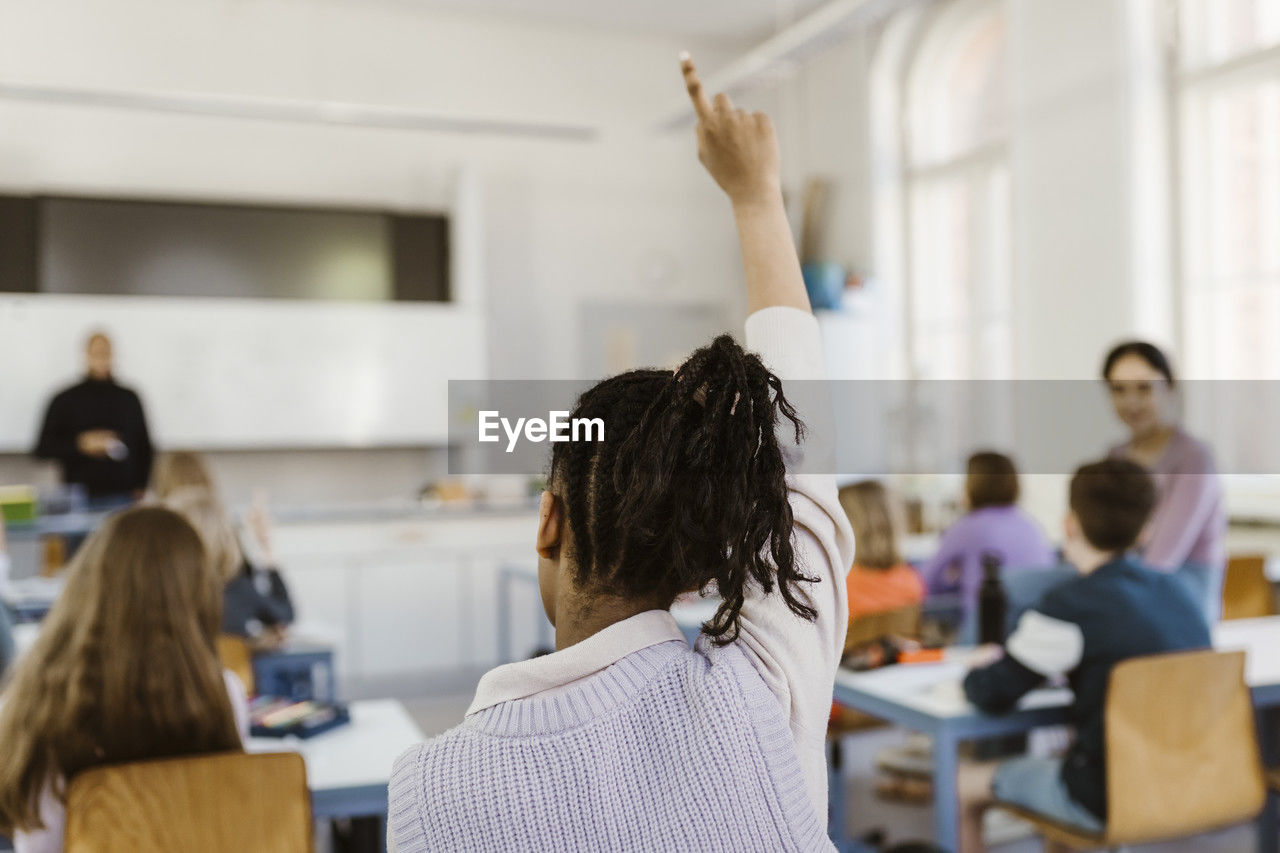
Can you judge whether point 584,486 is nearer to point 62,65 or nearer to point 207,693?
point 207,693

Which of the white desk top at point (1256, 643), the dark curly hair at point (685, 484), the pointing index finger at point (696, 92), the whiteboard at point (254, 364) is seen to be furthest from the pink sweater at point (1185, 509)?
the whiteboard at point (254, 364)

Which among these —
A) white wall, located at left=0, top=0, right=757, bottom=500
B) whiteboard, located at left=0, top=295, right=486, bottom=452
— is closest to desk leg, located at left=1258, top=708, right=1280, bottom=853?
white wall, located at left=0, top=0, right=757, bottom=500

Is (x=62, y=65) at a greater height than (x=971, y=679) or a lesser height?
greater

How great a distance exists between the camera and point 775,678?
29.1 inches

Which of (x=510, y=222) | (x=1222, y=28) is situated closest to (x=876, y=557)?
(x=1222, y=28)

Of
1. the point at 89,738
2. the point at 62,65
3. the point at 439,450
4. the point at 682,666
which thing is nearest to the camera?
the point at 682,666

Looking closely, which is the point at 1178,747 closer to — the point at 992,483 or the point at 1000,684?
the point at 1000,684

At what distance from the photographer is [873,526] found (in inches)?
125

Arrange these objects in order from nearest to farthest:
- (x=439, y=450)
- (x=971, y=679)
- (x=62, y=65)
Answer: (x=971, y=679), (x=62, y=65), (x=439, y=450)

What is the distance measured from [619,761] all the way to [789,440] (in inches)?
9.2

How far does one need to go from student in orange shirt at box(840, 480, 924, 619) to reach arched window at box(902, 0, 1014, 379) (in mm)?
3020

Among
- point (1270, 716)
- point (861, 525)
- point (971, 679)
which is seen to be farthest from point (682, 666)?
point (1270, 716)

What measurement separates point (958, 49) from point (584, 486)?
21.1 ft

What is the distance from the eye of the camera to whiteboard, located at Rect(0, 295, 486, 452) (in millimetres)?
5660
